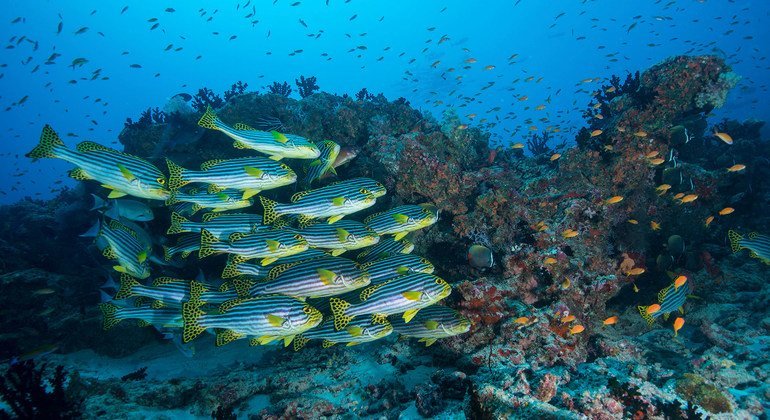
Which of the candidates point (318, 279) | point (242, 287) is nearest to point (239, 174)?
point (242, 287)

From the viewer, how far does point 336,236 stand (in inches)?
204

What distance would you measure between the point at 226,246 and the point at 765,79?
123m

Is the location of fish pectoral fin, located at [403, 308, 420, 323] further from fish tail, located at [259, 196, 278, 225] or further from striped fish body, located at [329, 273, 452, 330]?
fish tail, located at [259, 196, 278, 225]

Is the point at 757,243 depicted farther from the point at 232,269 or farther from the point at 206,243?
the point at 206,243

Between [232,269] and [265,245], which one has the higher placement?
[265,245]

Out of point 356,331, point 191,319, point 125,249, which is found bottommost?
point 356,331

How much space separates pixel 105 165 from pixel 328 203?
3358mm

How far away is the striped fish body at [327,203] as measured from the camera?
5.33 metres

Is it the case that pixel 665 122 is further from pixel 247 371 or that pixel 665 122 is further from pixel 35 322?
pixel 35 322

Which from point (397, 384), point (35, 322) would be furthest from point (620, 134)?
point (35, 322)

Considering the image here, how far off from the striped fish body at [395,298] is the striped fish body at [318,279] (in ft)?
0.68

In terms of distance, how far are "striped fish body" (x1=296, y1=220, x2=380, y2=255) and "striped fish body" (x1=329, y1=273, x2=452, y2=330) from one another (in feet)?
2.88

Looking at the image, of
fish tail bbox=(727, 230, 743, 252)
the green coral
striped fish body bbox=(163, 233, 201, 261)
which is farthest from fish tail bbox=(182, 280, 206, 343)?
fish tail bbox=(727, 230, 743, 252)

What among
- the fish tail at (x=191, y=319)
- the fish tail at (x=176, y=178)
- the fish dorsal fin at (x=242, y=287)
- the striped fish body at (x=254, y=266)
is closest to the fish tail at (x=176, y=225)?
the fish tail at (x=176, y=178)
